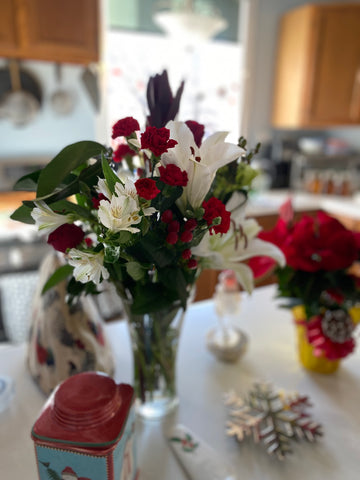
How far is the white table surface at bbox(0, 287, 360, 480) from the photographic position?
25.0 inches

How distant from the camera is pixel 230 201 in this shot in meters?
0.61

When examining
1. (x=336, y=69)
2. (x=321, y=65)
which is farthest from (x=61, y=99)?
(x=336, y=69)

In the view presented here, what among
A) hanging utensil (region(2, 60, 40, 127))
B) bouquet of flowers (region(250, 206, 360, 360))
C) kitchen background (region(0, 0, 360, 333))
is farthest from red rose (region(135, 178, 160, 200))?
hanging utensil (region(2, 60, 40, 127))

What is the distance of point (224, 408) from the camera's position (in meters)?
0.77

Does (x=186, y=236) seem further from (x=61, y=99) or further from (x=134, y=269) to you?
(x=61, y=99)

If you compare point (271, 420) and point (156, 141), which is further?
point (271, 420)

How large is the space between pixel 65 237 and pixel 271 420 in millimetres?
547

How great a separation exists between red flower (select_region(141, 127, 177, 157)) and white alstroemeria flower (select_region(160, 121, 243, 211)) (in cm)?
4

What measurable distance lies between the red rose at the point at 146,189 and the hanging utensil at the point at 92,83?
224 cm

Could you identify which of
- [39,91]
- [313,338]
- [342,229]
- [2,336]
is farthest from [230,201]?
[39,91]

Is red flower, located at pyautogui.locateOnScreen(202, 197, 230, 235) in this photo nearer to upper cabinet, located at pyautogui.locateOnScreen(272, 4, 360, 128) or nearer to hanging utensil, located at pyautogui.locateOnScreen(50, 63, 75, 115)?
hanging utensil, located at pyautogui.locateOnScreen(50, 63, 75, 115)

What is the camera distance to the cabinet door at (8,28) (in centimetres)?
201

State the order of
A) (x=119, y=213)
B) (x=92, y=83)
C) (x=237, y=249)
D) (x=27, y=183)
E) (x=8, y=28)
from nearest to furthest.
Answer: (x=119, y=213)
(x=27, y=183)
(x=237, y=249)
(x=8, y=28)
(x=92, y=83)

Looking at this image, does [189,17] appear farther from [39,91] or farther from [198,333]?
[198,333]
